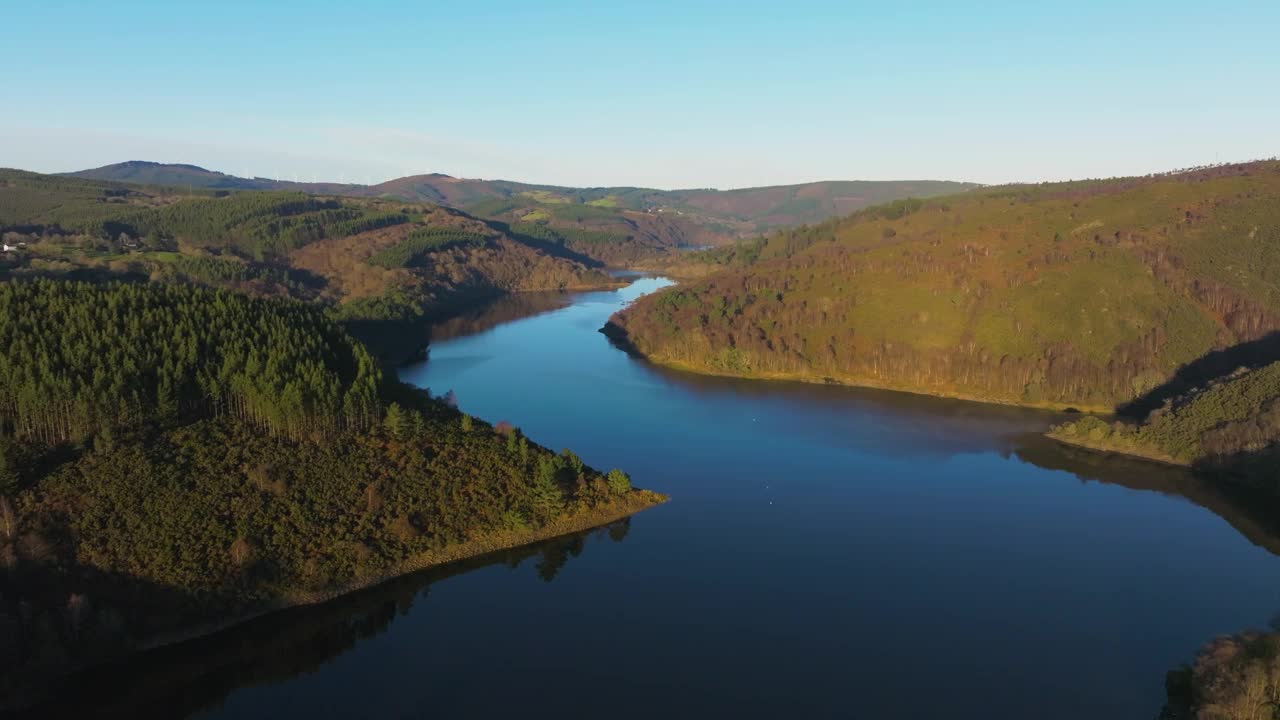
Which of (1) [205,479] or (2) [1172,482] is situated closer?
(1) [205,479]

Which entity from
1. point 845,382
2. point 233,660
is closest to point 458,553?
point 233,660

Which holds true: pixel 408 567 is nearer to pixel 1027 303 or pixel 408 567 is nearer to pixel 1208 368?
pixel 1027 303

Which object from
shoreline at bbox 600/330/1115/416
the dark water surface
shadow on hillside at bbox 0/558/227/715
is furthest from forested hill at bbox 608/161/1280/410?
shadow on hillside at bbox 0/558/227/715

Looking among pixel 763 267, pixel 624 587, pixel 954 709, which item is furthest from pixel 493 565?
pixel 763 267

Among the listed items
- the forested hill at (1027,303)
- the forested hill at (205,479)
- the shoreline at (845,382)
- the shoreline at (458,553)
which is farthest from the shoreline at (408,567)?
the forested hill at (1027,303)

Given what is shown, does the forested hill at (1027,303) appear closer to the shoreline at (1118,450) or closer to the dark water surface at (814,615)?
the shoreline at (1118,450)
